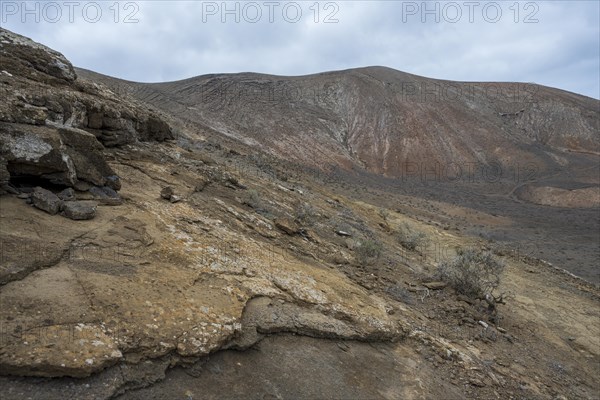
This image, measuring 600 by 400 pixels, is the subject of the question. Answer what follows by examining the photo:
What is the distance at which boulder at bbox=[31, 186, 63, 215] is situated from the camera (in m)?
4.73

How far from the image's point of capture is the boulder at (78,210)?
4883 mm

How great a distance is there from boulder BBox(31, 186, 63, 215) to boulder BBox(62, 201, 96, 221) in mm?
104

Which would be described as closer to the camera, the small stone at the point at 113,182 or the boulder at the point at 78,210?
the boulder at the point at 78,210

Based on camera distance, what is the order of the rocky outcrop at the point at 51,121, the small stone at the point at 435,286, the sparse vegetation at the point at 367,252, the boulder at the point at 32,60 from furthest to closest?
the sparse vegetation at the point at 367,252 < the small stone at the point at 435,286 < the boulder at the point at 32,60 < the rocky outcrop at the point at 51,121

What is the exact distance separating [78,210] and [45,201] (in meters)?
0.35

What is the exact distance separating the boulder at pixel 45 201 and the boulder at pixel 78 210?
4.1 inches

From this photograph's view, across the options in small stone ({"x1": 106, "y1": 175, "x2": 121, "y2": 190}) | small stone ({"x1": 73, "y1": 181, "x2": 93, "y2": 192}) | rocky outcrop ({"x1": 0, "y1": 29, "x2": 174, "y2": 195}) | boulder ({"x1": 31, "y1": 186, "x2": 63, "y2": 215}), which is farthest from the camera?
small stone ({"x1": 106, "y1": 175, "x2": 121, "y2": 190})

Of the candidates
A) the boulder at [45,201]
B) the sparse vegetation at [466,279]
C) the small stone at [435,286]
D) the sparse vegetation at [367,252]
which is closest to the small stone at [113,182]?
the boulder at [45,201]

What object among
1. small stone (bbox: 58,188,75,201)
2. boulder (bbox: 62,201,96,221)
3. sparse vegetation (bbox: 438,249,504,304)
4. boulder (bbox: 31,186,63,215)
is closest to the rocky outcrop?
small stone (bbox: 58,188,75,201)

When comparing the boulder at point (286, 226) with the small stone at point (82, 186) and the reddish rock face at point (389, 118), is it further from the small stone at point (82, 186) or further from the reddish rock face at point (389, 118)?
the reddish rock face at point (389, 118)

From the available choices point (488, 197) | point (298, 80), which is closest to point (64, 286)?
point (488, 197)

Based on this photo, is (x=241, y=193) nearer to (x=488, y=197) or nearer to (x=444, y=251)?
(x=444, y=251)

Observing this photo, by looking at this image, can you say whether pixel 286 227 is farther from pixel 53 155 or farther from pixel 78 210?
pixel 53 155

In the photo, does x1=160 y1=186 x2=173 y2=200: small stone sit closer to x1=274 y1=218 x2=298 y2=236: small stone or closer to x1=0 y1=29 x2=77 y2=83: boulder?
x1=274 y1=218 x2=298 y2=236: small stone
